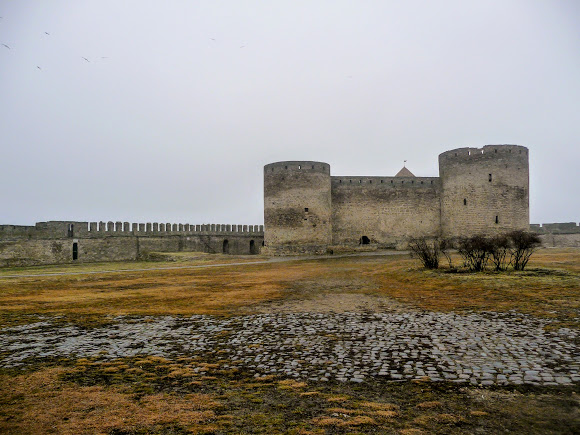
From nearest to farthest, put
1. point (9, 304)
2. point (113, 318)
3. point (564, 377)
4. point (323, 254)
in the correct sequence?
1. point (564, 377)
2. point (113, 318)
3. point (9, 304)
4. point (323, 254)

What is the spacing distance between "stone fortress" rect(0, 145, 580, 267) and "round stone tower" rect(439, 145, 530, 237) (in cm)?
7

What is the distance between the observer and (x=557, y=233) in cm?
3534

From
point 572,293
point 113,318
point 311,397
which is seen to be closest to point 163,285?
point 113,318

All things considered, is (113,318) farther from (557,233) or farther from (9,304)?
(557,233)

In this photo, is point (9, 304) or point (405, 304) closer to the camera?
point (405, 304)

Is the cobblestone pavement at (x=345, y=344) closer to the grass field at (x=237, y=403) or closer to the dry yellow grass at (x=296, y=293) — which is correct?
the grass field at (x=237, y=403)

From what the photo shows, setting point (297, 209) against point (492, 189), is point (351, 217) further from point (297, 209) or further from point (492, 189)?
point (492, 189)

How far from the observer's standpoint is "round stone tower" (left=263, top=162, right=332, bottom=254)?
30047 millimetres

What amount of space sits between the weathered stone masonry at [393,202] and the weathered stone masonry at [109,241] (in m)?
8.93

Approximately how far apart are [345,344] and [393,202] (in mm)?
28560

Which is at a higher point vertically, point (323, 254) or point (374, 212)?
point (374, 212)

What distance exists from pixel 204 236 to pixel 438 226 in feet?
70.2

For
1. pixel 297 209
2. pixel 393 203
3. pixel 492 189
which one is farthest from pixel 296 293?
pixel 393 203

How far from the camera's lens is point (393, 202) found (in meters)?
32.7
